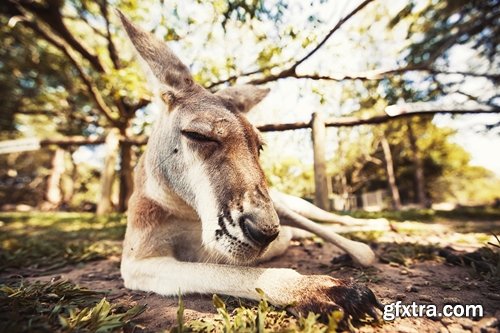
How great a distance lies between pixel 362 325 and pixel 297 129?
3.66 metres

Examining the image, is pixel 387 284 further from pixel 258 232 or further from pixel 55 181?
pixel 55 181

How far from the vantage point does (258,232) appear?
56.8 inches

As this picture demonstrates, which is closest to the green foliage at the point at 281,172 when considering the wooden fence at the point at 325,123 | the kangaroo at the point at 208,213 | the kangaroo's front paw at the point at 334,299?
the wooden fence at the point at 325,123

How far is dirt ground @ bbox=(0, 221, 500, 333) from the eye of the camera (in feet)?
4.68

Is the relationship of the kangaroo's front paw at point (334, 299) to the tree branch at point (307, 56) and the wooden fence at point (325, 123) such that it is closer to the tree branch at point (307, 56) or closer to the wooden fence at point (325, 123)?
the wooden fence at point (325, 123)

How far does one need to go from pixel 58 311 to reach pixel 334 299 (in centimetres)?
150

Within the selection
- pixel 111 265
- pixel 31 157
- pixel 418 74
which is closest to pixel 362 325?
pixel 111 265

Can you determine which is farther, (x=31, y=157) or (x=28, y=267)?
(x=31, y=157)

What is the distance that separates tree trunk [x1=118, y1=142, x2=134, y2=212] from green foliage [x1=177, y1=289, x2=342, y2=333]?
940cm

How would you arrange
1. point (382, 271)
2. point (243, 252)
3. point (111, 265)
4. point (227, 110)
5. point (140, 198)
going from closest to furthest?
point (243, 252) → point (227, 110) → point (382, 271) → point (140, 198) → point (111, 265)

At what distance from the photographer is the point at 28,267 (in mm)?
3133

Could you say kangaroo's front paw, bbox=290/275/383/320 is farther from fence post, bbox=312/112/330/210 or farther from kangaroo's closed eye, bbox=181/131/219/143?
fence post, bbox=312/112/330/210

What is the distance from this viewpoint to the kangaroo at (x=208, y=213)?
4.93 ft

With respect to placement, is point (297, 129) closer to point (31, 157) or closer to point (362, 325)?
point (362, 325)
